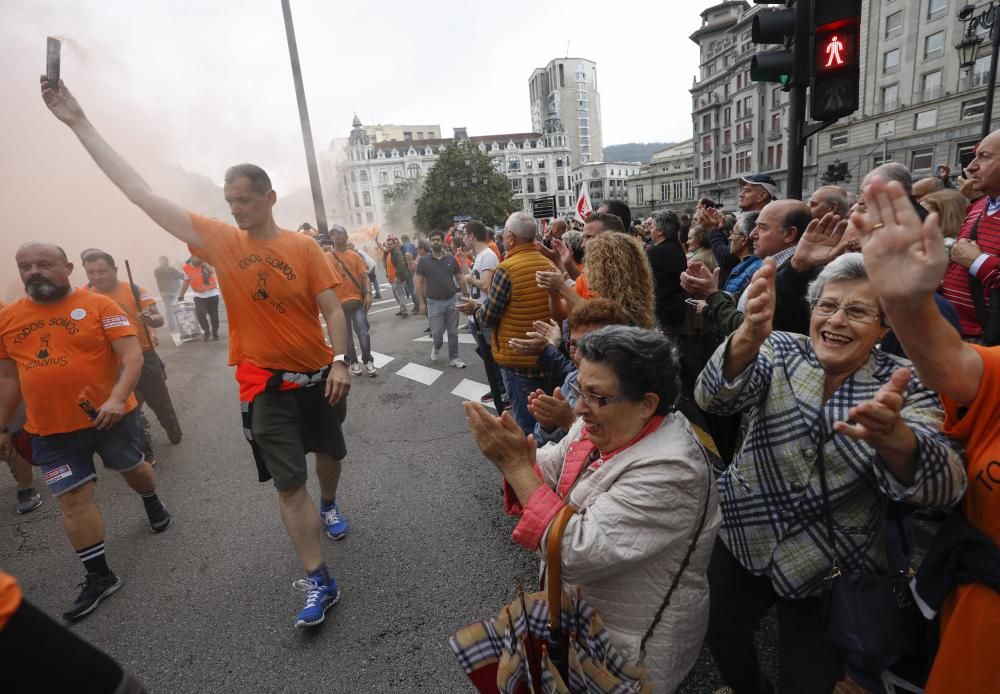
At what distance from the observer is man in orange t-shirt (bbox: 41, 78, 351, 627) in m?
2.76

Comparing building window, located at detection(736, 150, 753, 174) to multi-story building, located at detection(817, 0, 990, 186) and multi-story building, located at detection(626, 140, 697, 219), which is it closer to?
multi-story building, located at detection(626, 140, 697, 219)

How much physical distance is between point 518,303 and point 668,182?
276 ft

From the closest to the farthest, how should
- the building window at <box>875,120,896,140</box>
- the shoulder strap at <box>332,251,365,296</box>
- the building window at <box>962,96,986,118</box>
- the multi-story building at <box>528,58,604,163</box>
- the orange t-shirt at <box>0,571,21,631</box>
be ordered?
the orange t-shirt at <box>0,571,21,631</box>, the shoulder strap at <box>332,251,365,296</box>, the building window at <box>962,96,986,118</box>, the building window at <box>875,120,896,140</box>, the multi-story building at <box>528,58,604,163</box>

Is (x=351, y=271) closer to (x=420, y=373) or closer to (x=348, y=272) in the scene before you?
(x=348, y=272)

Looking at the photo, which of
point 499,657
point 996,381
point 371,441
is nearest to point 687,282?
point 996,381

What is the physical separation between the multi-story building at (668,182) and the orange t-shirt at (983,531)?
77704 millimetres

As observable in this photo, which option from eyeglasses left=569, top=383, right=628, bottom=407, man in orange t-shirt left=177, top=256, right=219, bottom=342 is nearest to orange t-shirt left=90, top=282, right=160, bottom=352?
eyeglasses left=569, top=383, right=628, bottom=407

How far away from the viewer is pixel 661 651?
153 cm

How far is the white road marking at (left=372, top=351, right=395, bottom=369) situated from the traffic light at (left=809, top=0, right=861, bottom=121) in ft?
21.6

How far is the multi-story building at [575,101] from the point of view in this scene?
408 ft

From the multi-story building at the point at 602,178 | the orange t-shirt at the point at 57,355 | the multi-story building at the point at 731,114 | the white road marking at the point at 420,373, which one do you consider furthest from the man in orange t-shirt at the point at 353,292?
A: the multi-story building at the point at 602,178

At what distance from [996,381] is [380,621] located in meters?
2.76

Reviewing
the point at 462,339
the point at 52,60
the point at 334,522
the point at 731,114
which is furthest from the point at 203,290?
the point at 731,114

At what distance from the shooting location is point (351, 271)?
7492 mm
